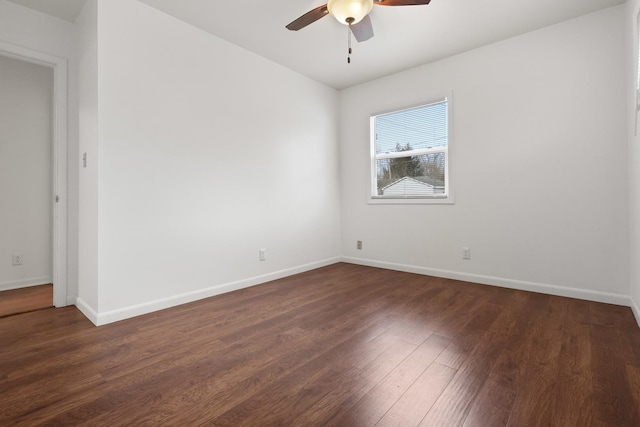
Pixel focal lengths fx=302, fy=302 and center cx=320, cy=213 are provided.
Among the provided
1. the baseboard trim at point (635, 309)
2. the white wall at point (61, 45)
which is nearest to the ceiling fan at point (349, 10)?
the white wall at point (61, 45)

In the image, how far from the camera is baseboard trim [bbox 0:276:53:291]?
3294 millimetres

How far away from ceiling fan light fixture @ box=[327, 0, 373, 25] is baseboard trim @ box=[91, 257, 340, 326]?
2.60 m

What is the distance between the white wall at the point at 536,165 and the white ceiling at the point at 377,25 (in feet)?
0.85

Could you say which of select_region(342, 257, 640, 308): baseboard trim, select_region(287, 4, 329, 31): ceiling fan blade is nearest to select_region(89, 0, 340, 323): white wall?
select_region(287, 4, 329, 31): ceiling fan blade

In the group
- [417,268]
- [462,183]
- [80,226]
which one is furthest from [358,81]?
[80,226]

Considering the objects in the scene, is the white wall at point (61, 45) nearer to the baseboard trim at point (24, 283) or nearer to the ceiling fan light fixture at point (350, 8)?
the baseboard trim at point (24, 283)

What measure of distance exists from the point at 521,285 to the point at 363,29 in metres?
2.87

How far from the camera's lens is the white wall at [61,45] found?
2.42m

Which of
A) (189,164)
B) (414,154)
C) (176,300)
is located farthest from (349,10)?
(176,300)

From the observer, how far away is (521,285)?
10.1 feet

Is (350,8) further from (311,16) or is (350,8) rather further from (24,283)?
(24,283)

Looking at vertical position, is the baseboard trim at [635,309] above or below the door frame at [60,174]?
below

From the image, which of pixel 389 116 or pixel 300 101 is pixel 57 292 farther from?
pixel 389 116

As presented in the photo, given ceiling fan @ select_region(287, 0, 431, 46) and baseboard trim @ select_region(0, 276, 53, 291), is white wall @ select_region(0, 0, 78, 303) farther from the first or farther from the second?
ceiling fan @ select_region(287, 0, 431, 46)
